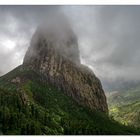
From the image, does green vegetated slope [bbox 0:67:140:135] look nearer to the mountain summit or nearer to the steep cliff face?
the mountain summit

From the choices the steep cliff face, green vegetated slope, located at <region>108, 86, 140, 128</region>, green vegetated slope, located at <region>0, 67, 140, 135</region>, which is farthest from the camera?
the steep cliff face

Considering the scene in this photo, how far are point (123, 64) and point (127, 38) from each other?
135 centimetres

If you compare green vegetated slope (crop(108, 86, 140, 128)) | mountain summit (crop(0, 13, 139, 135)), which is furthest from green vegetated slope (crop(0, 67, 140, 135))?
green vegetated slope (crop(108, 86, 140, 128))

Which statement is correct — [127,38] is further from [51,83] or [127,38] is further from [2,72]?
[51,83]

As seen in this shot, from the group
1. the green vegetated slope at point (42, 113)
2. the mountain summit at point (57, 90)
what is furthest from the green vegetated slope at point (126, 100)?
the green vegetated slope at point (42, 113)

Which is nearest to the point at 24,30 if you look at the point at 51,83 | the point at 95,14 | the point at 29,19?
the point at 29,19

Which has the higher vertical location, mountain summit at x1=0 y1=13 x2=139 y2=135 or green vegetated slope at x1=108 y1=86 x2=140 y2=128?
mountain summit at x1=0 y1=13 x2=139 y2=135

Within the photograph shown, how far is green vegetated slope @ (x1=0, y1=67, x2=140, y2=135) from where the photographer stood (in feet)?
57.2

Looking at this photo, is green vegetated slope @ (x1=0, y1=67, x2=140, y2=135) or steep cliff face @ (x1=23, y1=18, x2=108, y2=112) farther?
steep cliff face @ (x1=23, y1=18, x2=108, y2=112)

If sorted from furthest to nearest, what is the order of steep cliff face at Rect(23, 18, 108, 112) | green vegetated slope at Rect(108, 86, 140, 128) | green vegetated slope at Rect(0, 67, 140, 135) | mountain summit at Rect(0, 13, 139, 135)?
1. steep cliff face at Rect(23, 18, 108, 112)
2. mountain summit at Rect(0, 13, 139, 135)
3. green vegetated slope at Rect(108, 86, 140, 128)
4. green vegetated slope at Rect(0, 67, 140, 135)

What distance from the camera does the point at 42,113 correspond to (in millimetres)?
31094

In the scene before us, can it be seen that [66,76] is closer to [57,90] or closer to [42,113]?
[57,90]

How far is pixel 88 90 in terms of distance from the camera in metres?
48.5

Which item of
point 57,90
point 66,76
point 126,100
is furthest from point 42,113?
point 66,76
